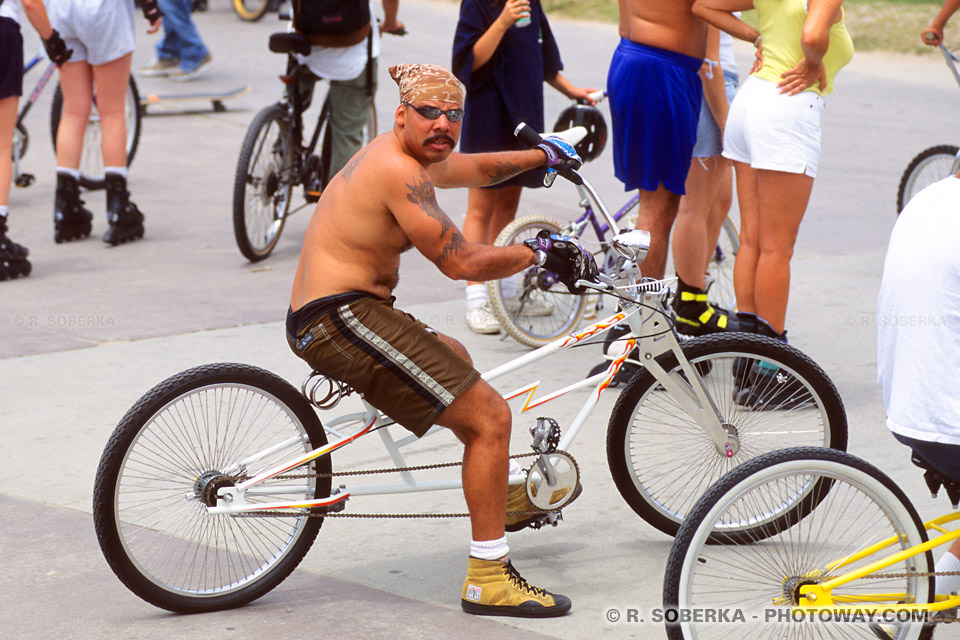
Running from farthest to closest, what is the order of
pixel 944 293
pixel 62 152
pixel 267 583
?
pixel 62 152, pixel 267 583, pixel 944 293

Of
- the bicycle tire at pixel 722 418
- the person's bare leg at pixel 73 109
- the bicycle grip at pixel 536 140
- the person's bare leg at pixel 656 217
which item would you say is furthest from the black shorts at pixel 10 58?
the bicycle tire at pixel 722 418

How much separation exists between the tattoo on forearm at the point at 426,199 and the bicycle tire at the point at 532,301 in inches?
99.9

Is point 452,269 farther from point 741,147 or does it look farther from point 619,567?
point 741,147

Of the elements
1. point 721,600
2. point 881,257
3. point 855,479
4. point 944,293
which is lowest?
point 881,257

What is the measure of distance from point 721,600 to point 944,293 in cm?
112

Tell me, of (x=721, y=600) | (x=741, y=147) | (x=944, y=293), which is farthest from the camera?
(x=741, y=147)

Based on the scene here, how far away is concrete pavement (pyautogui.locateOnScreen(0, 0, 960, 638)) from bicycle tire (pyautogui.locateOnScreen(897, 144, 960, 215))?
440 mm

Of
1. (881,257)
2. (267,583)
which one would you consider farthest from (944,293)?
(881,257)

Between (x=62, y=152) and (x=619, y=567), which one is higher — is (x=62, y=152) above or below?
below

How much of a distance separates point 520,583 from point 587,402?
626 mm

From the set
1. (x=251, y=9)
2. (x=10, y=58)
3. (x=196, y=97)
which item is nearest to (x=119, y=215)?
(x=10, y=58)

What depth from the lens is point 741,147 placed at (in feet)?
18.4

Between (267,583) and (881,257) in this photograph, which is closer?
(267,583)

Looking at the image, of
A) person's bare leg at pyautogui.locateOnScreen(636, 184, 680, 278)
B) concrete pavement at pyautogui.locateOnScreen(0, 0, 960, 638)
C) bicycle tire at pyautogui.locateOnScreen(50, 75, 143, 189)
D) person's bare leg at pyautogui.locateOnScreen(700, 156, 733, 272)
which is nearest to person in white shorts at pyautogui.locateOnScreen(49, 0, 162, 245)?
concrete pavement at pyautogui.locateOnScreen(0, 0, 960, 638)
